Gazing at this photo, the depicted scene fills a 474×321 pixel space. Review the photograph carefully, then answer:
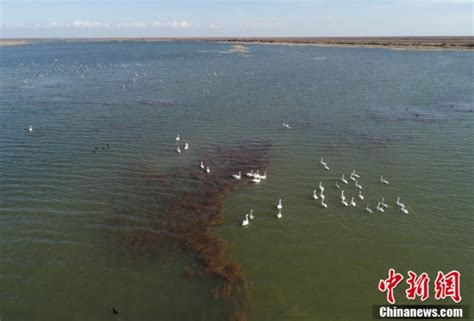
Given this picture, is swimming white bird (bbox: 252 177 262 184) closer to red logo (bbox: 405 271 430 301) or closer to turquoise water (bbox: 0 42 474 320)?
turquoise water (bbox: 0 42 474 320)

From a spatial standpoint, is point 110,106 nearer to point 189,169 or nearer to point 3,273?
point 189,169

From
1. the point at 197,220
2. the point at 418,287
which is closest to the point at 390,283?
the point at 418,287

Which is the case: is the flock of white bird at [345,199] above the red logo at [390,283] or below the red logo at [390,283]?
above

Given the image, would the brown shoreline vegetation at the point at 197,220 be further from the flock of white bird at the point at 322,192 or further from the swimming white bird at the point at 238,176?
the flock of white bird at the point at 322,192

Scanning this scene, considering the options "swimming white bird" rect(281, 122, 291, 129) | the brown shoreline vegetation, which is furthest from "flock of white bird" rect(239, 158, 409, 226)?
"swimming white bird" rect(281, 122, 291, 129)

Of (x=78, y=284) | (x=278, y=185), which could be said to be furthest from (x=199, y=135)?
(x=78, y=284)

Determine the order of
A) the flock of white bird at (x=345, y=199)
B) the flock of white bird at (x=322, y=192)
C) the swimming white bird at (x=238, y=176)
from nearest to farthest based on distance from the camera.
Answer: the flock of white bird at (x=345, y=199), the flock of white bird at (x=322, y=192), the swimming white bird at (x=238, y=176)

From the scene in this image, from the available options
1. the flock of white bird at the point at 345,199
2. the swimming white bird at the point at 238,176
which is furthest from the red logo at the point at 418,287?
the swimming white bird at the point at 238,176
